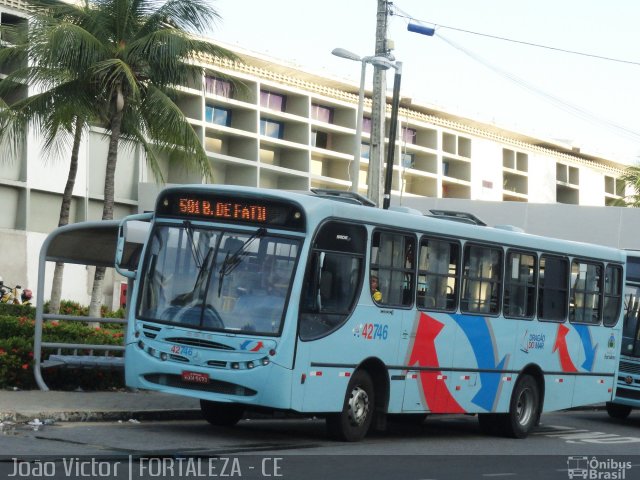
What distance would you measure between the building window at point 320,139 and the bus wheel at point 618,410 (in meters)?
60.1

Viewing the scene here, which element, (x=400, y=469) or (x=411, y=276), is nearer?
(x=400, y=469)

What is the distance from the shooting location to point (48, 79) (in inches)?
1156

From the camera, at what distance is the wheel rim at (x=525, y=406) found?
1802 centimetres

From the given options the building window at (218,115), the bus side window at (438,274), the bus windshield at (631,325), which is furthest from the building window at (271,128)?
the bus side window at (438,274)

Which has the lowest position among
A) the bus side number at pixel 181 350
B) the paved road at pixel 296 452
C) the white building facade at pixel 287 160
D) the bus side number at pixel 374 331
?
the paved road at pixel 296 452

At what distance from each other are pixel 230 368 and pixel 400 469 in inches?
92.4

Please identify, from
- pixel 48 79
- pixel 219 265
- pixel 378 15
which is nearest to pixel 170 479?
pixel 219 265

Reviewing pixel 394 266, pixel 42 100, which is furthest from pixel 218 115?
pixel 394 266

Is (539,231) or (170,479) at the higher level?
(539,231)

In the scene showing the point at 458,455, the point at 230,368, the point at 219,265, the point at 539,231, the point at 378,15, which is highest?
the point at 378,15

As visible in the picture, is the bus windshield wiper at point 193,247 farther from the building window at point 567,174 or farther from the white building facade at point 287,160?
the building window at point 567,174

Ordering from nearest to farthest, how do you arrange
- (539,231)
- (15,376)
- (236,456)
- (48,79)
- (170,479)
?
1. (170,479)
2. (236,456)
3. (15,376)
4. (48,79)
5. (539,231)

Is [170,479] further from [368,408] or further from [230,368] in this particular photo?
[368,408]

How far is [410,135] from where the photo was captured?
91.4 meters
